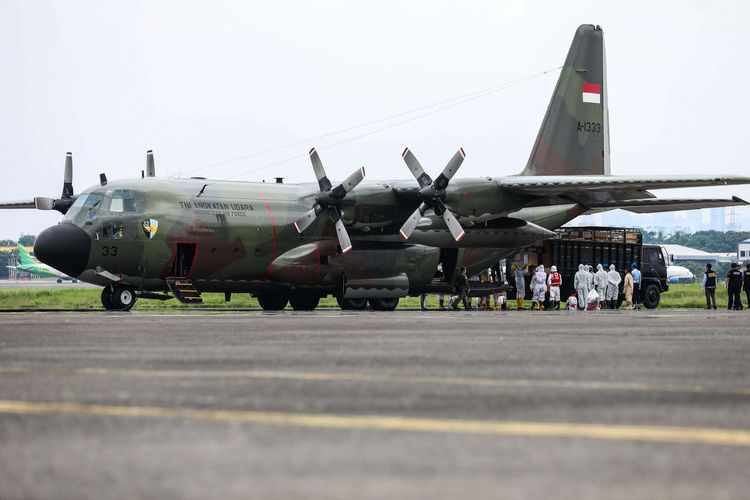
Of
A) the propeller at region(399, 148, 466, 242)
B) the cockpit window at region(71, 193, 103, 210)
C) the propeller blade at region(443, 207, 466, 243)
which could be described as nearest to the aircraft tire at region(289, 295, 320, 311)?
the propeller at region(399, 148, 466, 242)

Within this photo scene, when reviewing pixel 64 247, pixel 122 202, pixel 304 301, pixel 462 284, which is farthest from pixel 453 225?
pixel 64 247

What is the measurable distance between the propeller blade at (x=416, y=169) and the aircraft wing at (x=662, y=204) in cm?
658

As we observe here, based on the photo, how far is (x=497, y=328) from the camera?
1948 cm

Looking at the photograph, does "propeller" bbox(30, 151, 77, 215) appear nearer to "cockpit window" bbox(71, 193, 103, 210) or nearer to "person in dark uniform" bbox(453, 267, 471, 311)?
"cockpit window" bbox(71, 193, 103, 210)

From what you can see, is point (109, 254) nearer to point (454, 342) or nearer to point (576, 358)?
point (454, 342)

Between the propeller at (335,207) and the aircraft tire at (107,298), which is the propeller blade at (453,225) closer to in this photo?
the propeller at (335,207)

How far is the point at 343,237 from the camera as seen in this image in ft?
111

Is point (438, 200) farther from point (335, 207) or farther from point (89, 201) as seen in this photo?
point (89, 201)

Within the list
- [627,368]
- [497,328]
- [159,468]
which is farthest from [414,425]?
[497,328]

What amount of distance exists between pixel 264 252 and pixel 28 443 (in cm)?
2780

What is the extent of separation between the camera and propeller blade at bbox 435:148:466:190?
3441 centimetres

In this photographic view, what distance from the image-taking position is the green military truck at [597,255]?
4638 cm

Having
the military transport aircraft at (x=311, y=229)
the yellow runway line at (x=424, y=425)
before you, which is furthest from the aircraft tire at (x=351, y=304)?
the yellow runway line at (x=424, y=425)

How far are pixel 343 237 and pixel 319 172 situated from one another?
2.50 meters
